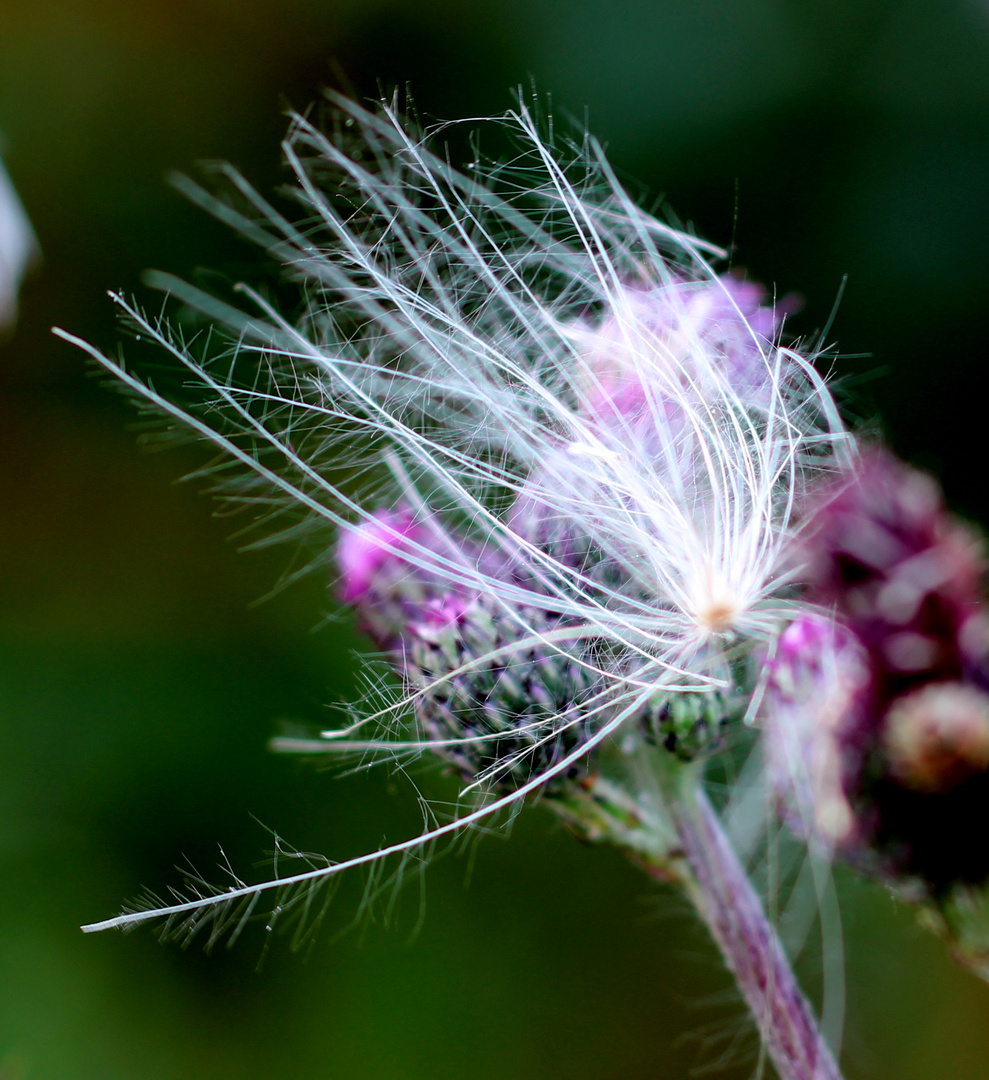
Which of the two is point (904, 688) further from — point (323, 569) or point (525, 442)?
point (323, 569)

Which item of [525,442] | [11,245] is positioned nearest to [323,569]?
[11,245]

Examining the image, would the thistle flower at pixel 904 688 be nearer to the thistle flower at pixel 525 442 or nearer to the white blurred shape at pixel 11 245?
the thistle flower at pixel 525 442

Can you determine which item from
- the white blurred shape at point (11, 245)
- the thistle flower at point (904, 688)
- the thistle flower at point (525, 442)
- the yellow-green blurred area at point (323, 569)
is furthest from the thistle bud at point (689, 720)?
the white blurred shape at point (11, 245)

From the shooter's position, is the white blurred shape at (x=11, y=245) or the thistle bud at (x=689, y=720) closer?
the thistle bud at (x=689, y=720)

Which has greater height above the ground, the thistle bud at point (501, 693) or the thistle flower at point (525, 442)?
the thistle flower at point (525, 442)

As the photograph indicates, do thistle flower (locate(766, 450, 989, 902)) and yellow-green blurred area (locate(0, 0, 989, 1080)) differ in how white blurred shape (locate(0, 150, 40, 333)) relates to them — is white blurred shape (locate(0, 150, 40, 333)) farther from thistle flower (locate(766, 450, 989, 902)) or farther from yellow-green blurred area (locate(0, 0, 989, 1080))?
thistle flower (locate(766, 450, 989, 902))

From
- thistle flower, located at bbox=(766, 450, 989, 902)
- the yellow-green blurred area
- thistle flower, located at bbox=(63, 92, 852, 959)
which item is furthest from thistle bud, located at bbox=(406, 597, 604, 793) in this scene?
the yellow-green blurred area
